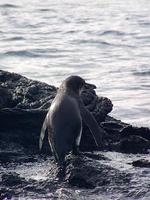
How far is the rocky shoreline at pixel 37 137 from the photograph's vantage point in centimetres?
621

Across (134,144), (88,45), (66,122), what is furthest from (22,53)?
(66,122)

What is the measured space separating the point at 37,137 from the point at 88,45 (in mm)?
11916

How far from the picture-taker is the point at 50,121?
7.03m

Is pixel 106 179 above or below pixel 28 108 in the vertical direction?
below

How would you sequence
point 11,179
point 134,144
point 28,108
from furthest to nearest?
→ 1. point 28,108
2. point 134,144
3. point 11,179

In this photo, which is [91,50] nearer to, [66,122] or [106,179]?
[66,122]

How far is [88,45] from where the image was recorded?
19281 millimetres

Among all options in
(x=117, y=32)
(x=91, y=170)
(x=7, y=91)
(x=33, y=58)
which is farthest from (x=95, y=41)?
(x=91, y=170)

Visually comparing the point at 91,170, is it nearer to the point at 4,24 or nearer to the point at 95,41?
the point at 95,41

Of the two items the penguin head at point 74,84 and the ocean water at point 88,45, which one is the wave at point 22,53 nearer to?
the ocean water at point 88,45

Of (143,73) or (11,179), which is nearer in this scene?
(11,179)

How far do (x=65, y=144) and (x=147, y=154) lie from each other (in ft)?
3.21

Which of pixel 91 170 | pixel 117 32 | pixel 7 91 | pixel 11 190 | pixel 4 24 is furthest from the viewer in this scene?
pixel 4 24

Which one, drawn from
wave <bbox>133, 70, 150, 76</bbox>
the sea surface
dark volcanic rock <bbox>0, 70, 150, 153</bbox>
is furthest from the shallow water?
wave <bbox>133, 70, 150, 76</bbox>
